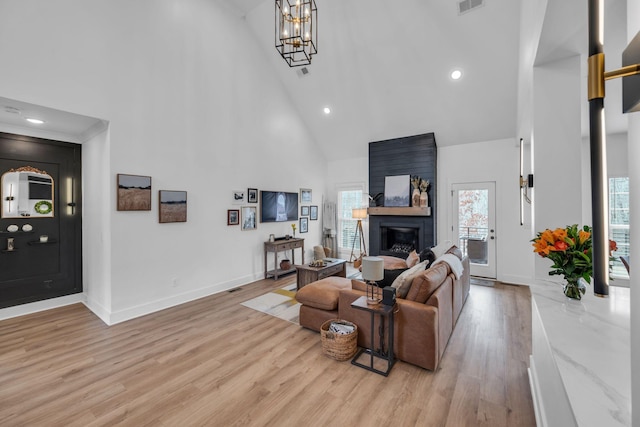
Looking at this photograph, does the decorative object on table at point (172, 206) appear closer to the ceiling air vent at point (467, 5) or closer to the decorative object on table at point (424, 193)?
the decorative object on table at point (424, 193)

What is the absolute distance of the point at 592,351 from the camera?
46.8 inches

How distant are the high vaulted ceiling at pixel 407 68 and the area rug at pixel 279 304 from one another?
13.7 feet

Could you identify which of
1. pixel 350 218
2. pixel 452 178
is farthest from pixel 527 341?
pixel 350 218

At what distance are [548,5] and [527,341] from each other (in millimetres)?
3201

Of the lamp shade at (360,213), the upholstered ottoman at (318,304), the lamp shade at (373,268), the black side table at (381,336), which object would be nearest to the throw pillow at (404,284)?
the black side table at (381,336)

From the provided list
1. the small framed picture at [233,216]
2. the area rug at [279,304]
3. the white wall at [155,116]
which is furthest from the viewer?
the small framed picture at [233,216]

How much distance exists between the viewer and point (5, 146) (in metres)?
3.68

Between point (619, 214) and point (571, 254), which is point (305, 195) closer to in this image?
point (571, 254)

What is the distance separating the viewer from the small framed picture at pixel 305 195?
681cm

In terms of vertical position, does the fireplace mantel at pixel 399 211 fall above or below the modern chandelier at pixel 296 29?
below

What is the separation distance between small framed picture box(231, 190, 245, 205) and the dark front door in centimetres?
233

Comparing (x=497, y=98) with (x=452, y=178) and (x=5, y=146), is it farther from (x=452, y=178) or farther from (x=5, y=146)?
(x=5, y=146)

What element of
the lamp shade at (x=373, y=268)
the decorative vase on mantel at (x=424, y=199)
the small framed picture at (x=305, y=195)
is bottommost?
the lamp shade at (x=373, y=268)

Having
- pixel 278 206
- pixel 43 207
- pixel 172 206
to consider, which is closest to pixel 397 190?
pixel 278 206
